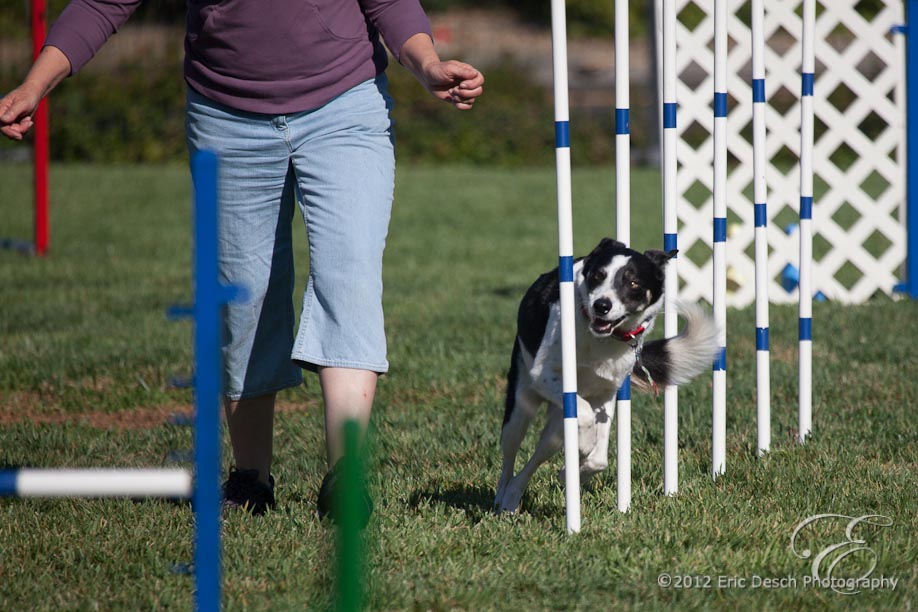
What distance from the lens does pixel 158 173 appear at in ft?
54.8

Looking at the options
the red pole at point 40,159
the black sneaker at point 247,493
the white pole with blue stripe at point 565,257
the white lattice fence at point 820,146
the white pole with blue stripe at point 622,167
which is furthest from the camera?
the red pole at point 40,159

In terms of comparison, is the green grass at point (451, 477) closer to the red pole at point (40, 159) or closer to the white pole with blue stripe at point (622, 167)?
the white pole with blue stripe at point (622, 167)

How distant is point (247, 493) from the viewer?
3.44m

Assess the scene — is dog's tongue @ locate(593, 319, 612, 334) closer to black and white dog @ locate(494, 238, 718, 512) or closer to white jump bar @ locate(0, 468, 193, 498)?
black and white dog @ locate(494, 238, 718, 512)

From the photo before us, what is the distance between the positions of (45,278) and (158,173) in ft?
28.2

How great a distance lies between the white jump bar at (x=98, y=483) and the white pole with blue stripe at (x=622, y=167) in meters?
1.74

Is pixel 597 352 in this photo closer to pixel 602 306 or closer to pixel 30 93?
pixel 602 306

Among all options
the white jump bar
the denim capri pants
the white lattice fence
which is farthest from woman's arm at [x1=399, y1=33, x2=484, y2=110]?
the white lattice fence

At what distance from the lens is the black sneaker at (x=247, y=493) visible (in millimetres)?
3417

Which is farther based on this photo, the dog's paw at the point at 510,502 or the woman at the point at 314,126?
the dog's paw at the point at 510,502

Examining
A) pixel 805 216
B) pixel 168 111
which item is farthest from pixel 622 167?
pixel 168 111

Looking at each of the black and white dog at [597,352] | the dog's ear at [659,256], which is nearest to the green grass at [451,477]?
the black and white dog at [597,352]

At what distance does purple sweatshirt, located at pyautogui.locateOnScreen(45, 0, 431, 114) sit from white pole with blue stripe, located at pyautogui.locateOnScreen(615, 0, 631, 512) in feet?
1.90

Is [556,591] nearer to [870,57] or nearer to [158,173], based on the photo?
[158,173]
